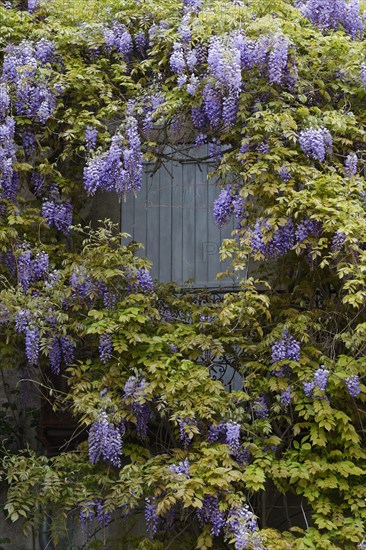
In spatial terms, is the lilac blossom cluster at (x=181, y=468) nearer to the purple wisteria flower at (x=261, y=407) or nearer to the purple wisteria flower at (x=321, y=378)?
the purple wisteria flower at (x=261, y=407)

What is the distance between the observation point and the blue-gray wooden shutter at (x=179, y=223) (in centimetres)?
1030

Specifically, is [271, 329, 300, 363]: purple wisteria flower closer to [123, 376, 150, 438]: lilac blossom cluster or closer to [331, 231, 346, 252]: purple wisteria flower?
[331, 231, 346, 252]: purple wisteria flower

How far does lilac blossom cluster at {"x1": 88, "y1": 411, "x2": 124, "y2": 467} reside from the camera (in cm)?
784

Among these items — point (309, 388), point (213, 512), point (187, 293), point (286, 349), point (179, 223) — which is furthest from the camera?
point (179, 223)

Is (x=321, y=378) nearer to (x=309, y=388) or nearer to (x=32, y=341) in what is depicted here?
(x=309, y=388)

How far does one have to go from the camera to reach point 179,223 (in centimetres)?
1045

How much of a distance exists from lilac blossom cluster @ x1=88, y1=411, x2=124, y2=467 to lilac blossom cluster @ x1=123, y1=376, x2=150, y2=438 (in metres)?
0.22

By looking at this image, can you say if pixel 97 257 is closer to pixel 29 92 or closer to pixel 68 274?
pixel 68 274

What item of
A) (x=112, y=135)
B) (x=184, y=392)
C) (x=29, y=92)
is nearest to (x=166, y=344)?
(x=184, y=392)

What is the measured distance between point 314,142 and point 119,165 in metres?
1.60

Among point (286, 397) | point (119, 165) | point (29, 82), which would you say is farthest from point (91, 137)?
point (286, 397)

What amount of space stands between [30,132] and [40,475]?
119 inches

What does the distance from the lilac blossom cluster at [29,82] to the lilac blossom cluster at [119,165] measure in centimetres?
71

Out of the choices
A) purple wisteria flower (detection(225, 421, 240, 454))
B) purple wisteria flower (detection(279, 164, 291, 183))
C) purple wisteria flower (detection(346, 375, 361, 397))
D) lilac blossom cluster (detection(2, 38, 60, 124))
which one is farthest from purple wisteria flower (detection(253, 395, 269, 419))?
lilac blossom cluster (detection(2, 38, 60, 124))
